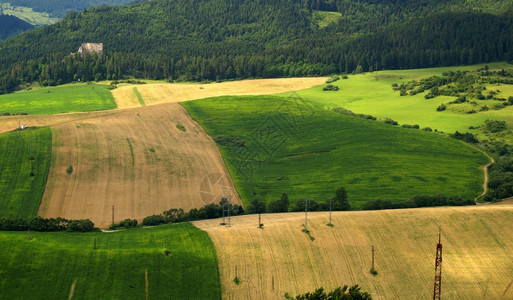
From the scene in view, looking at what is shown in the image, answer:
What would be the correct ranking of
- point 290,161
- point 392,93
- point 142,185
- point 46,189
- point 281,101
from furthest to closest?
point 392,93, point 281,101, point 290,161, point 142,185, point 46,189

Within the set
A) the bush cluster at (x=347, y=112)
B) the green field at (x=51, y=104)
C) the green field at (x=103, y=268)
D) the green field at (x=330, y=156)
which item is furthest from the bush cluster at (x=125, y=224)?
the green field at (x=51, y=104)

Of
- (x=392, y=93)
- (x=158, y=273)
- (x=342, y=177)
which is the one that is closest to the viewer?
(x=158, y=273)

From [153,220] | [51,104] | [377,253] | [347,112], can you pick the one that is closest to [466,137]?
[347,112]

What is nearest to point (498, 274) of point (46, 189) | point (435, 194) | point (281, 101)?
point (435, 194)

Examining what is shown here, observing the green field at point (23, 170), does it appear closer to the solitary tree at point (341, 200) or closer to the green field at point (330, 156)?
the green field at point (330, 156)

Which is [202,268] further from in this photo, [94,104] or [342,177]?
[94,104]

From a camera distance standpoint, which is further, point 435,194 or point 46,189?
point 435,194

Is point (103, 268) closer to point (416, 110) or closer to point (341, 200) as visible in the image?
point (341, 200)
